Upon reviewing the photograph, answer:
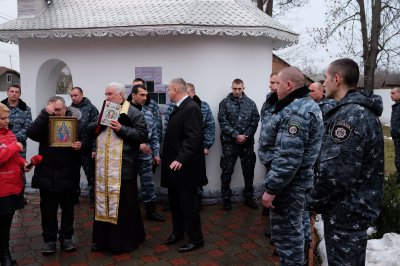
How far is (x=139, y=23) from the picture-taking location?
6.47 m

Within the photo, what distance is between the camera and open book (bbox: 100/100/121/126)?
14.8 ft

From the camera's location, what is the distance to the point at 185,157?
4602 millimetres

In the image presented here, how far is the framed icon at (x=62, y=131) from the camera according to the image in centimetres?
458

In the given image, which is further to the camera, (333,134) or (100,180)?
(100,180)

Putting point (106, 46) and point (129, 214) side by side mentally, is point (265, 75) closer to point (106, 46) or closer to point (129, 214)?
point (106, 46)

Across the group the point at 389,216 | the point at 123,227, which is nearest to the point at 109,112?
the point at 123,227

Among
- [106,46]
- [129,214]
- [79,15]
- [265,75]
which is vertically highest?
[79,15]

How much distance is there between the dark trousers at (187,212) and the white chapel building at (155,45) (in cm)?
187

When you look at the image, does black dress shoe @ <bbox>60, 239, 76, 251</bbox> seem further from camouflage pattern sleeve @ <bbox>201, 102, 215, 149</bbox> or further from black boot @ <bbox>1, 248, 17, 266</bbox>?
camouflage pattern sleeve @ <bbox>201, 102, 215, 149</bbox>

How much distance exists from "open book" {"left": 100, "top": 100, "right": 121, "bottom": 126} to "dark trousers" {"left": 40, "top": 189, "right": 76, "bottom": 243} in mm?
1015

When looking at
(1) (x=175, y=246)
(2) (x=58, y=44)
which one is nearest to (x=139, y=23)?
(2) (x=58, y=44)

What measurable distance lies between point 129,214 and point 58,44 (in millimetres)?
3980

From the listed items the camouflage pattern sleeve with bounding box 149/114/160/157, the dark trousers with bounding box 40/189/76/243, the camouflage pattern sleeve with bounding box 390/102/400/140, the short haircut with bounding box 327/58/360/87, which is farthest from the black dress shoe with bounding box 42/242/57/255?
the camouflage pattern sleeve with bounding box 390/102/400/140

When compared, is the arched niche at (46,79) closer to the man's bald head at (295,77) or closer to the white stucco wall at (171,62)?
the white stucco wall at (171,62)
